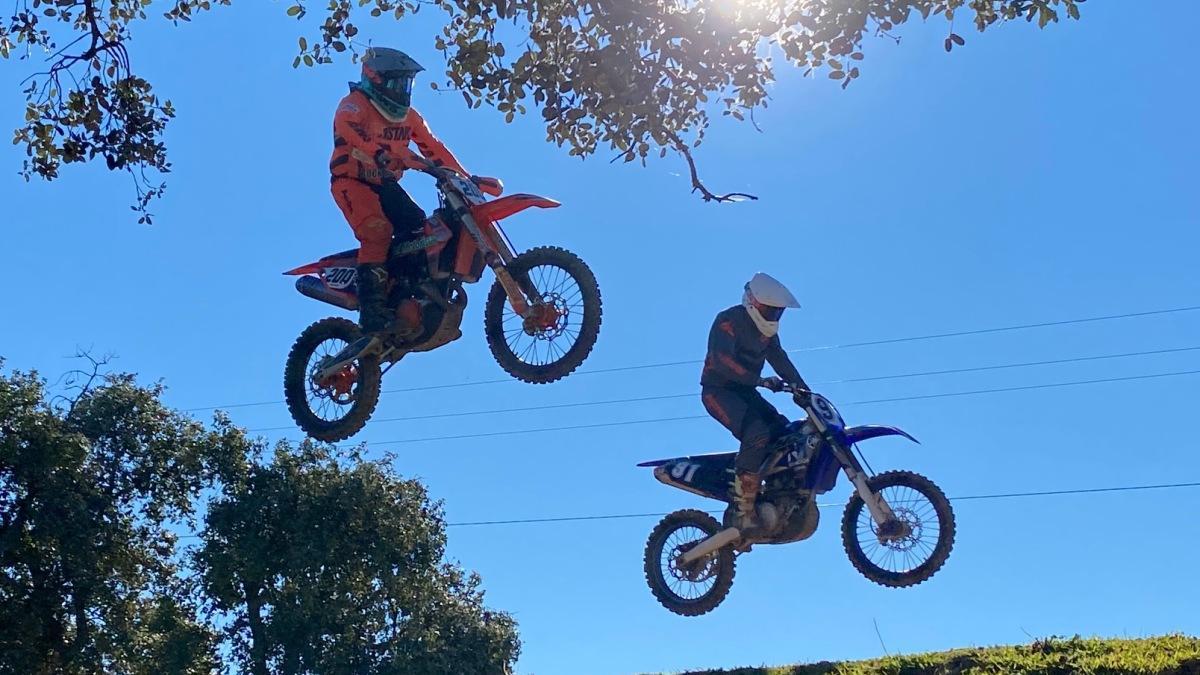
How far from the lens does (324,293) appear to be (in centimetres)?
1096

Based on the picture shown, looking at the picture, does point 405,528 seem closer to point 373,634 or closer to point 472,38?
point 373,634

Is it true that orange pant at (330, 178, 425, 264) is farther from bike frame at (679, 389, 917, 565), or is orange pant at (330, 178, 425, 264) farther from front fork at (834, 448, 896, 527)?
front fork at (834, 448, 896, 527)

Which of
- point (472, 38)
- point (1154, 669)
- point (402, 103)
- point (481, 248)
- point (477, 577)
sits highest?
point (477, 577)

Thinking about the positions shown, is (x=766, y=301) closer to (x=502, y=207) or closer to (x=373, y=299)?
(x=502, y=207)

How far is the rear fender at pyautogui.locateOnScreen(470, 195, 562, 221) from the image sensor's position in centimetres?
1004

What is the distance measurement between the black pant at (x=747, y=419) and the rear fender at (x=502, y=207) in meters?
2.55

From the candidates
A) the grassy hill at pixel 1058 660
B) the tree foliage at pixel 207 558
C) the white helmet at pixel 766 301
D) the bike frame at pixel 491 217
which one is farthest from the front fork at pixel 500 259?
the tree foliage at pixel 207 558

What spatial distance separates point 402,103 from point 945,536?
534 cm

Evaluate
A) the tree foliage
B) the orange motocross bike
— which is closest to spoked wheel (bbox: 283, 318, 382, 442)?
the orange motocross bike

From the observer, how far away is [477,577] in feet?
113

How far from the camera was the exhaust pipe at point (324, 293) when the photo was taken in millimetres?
10875

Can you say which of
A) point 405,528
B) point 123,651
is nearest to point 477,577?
point 405,528

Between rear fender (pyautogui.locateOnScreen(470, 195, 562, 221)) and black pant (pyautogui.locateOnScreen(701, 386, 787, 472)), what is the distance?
255cm

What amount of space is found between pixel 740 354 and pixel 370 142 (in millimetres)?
3538
